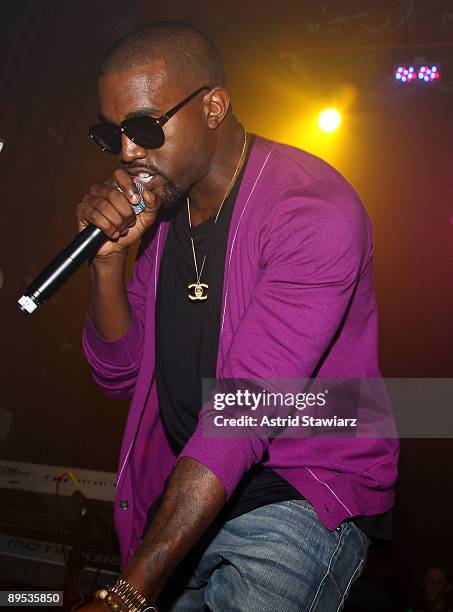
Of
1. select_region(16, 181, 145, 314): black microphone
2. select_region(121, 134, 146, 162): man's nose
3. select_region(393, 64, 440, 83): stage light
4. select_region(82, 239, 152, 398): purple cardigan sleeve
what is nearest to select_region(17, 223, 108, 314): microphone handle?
select_region(16, 181, 145, 314): black microphone

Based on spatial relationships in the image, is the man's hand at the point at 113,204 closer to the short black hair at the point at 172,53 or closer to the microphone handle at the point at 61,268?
the microphone handle at the point at 61,268

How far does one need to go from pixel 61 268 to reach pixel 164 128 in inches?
23.7

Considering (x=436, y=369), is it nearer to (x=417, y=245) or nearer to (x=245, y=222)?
(x=417, y=245)

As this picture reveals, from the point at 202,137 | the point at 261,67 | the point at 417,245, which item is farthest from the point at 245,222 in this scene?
the point at 417,245

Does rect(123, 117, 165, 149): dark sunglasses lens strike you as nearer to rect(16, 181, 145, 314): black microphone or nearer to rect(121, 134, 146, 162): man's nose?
rect(121, 134, 146, 162): man's nose

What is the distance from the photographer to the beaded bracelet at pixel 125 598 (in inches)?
42.6

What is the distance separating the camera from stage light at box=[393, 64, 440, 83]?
19.7 feet

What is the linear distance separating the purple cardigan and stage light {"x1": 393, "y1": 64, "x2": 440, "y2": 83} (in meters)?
4.65

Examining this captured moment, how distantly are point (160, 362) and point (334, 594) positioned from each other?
2.92 ft

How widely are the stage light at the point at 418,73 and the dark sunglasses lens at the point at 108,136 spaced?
4.89 meters

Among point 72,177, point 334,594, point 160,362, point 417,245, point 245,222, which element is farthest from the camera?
point 417,245

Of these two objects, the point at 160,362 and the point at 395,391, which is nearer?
the point at 160,362

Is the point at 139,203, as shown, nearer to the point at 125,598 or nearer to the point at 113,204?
the point at 113,204

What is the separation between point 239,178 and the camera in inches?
82.4
